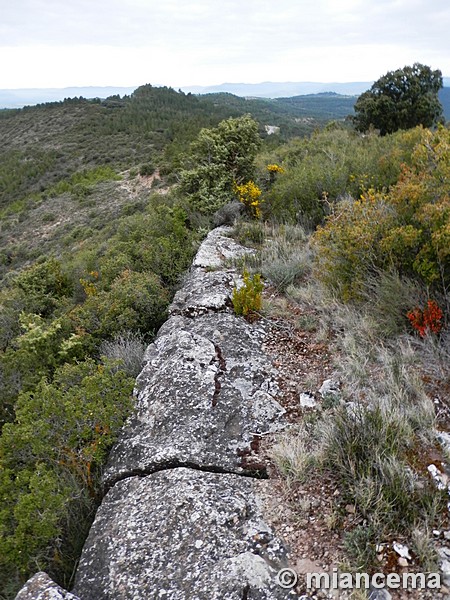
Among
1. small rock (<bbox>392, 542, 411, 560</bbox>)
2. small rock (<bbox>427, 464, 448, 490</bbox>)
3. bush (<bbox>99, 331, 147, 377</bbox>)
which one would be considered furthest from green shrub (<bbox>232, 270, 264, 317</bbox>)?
small rock (<bbox>392, 542, 411, 560</bbox>)

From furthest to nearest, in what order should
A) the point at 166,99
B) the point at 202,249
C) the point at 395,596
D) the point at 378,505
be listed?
the point at 166,99, the point at 202,249, the point at 378,505, the point at 395,596

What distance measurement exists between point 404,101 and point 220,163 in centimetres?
1384

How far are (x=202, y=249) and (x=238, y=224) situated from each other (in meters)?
1.28

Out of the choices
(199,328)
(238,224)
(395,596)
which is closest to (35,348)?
(199,328)

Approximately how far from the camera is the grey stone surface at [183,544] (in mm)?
2209

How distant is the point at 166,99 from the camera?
2384 inches

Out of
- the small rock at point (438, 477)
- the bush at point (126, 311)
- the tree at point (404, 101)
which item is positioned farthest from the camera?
the tree at point (404, 101)

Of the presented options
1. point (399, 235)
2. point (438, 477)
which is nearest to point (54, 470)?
point (438, 477)

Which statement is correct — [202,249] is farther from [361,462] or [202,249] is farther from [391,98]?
[391,98]

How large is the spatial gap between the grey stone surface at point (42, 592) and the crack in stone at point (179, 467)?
2.53ft

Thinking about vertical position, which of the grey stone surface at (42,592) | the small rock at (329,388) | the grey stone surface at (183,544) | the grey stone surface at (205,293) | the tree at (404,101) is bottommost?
the grey stone surface at (42,592)

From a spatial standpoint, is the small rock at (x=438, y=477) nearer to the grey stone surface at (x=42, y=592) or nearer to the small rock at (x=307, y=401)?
the small rock at (x=307, y=401)

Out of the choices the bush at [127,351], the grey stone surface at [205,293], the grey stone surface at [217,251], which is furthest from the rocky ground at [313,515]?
the grey stone surface at [217,251]

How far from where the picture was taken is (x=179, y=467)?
297cm
